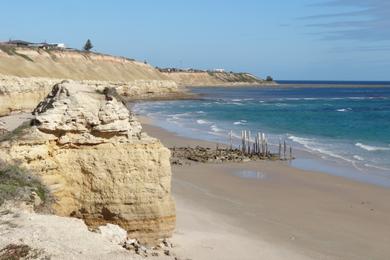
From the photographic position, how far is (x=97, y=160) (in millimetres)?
10602

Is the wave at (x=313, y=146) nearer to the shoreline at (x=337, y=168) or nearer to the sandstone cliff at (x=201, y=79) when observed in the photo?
the shoreline at (x=337, y=168)

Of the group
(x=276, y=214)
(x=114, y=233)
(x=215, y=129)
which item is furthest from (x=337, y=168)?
(x=215, y=129)

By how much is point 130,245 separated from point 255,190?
1137 cm

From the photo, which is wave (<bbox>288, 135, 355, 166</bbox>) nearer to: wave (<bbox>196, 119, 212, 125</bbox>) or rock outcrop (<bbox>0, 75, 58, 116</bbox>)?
wave (<bbox>196, 119, 212, 125</bbox>)

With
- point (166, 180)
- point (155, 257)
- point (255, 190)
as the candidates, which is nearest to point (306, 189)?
point (255, 190)

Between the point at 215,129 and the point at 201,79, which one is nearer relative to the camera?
the point at 215,129

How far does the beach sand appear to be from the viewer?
488 inches

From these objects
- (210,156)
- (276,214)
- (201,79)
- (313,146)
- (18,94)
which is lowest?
(201,79)

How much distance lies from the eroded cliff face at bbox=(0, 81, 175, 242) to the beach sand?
123 cm

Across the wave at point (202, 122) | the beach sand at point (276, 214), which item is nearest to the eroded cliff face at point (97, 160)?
the beach sand at point (276, 214)

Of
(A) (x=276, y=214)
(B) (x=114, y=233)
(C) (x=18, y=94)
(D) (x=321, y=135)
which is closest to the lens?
(B) (x=114, y=233)

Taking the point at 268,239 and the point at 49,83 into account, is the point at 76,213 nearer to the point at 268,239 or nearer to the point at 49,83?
the point at 268,239

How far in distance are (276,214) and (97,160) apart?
24.3 ft

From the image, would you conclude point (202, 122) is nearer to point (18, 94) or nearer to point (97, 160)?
point (18, 94)
